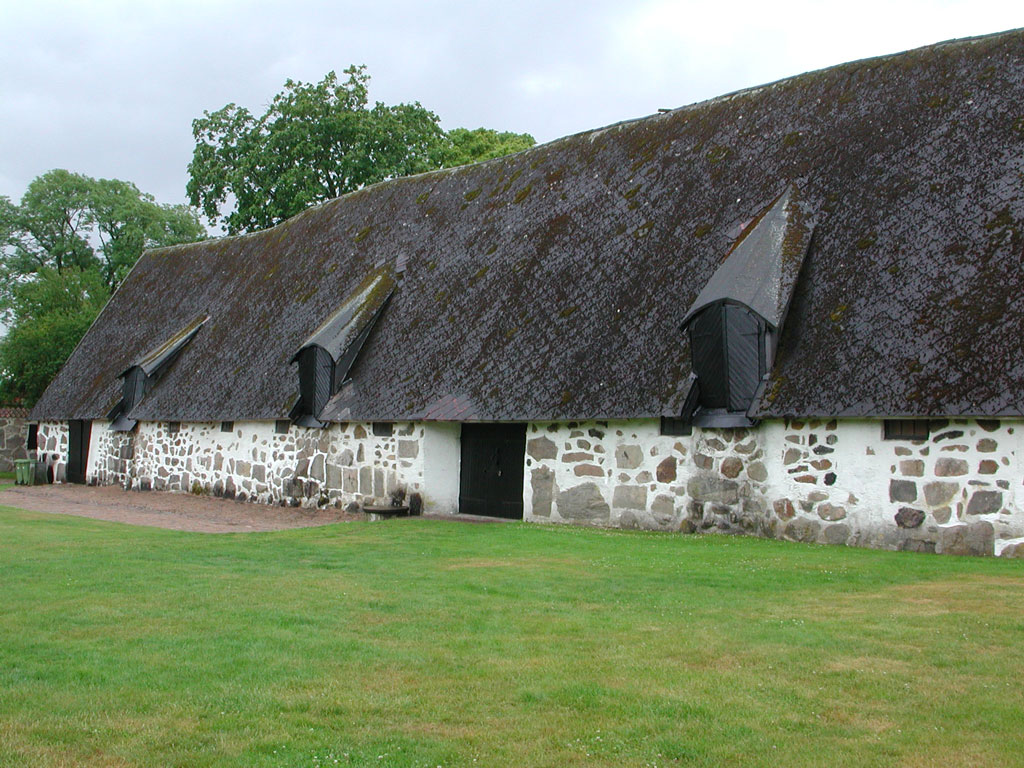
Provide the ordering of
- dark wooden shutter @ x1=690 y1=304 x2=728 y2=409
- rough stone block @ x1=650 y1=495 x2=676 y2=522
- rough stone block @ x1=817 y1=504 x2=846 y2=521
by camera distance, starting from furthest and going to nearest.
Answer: rough stone block @ x1=650 y1=495 x2=676 y2=522 → dark wooden shutter @ x1=690 y1=304 x2=728 y2=409 → rough stone block @ x1=817 y1=504 x2=846 y2=521

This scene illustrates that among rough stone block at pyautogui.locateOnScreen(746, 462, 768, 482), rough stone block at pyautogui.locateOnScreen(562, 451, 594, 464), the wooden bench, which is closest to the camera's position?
rough stone block at pyautogui.locateOnScreen(746, 462, 768, 482)

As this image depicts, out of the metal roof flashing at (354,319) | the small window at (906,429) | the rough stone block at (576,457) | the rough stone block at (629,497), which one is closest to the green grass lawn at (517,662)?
the small window at (906,429)

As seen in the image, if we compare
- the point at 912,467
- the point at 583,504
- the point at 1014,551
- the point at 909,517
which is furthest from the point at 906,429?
the point at 583,504

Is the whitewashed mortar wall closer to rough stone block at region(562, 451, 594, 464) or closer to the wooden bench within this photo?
rough stone block at region(562, 451, 594, 464)

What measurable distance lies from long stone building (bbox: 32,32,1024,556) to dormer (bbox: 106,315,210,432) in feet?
6.05

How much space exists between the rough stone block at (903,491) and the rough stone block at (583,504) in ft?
12.4

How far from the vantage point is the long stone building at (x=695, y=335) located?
10.8m

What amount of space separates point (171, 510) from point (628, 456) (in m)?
9.25

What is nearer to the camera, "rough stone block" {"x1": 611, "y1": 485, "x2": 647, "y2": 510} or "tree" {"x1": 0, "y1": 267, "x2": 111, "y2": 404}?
"rough stone block" {"x1": 611, "y1": 485, "x2": 647, "y2": 510}

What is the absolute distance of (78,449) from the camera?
26031mm

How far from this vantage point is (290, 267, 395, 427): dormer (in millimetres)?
17375

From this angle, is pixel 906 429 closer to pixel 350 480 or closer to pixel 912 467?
pixel 912 467

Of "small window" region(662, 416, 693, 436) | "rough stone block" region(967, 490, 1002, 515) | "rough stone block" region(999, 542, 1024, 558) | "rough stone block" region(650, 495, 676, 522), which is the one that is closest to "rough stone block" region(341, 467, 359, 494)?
"rough stone block" region(650, 495, 676, 522)

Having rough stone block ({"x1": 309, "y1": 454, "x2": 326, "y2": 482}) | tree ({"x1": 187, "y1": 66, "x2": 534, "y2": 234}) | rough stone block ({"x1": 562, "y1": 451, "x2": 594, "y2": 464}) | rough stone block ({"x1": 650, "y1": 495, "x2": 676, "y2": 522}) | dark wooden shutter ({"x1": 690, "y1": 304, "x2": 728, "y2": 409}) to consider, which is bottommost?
rough stone block ({"x1": 650, "y1": 495, "x2": 676, "y2": 522})
